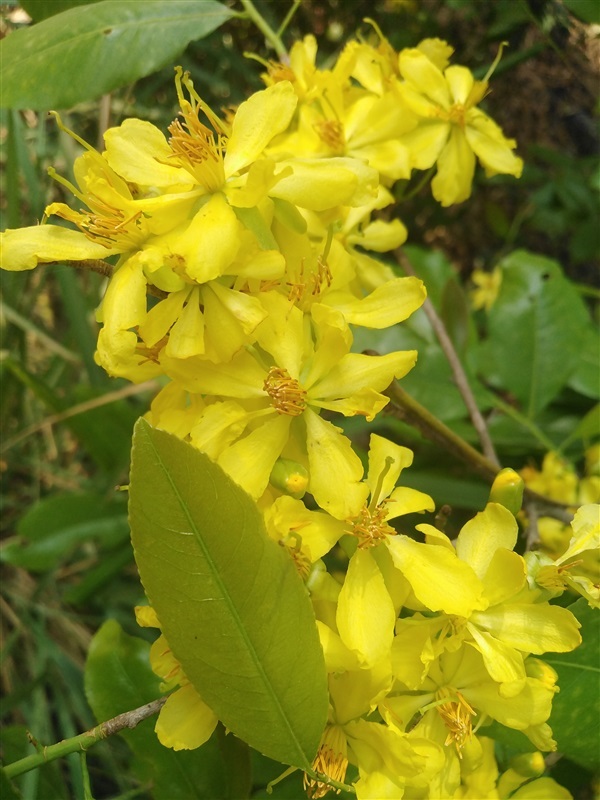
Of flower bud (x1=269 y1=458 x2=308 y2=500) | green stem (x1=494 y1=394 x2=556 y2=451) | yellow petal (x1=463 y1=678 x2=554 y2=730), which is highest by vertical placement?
flower bud (x1=269 y1=458 x2=308 y2=500)

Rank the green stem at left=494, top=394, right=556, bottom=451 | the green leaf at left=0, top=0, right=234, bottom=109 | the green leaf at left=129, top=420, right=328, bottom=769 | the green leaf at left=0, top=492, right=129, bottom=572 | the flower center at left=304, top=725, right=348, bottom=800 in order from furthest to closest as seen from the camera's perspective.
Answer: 1. the green leaf at left=0, top=492, right=129, bottom=572
2. the green stem at left=494, top=394, right=556, bottom=451
3. the green leaf at left=0, top=0, right=234, bottom=109
4. the flower center at left=304, top=725, right=348, bottom=800
5. the green leaf at left=129, top=420, right=328, bottom=769

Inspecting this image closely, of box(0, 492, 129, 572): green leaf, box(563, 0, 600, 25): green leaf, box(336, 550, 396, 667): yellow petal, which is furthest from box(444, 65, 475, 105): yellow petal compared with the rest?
box(0, 492, 129, 572): green leaf

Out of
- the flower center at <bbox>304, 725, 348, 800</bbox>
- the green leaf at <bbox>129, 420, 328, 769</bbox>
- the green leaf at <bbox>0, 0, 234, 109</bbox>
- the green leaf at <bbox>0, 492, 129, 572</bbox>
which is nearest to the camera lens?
→ the green leaf at <bbox>129, 420, 328, 769</bbox>

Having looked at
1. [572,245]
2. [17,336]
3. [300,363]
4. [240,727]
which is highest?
[300,363]

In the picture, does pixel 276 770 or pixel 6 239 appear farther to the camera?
pixel 276 770

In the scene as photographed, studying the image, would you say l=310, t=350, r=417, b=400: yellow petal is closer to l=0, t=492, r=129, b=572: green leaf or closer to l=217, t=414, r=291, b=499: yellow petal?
l=217, t=414, r=291, b=499: yellow petal

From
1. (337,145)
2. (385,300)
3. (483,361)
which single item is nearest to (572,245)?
(483,361)

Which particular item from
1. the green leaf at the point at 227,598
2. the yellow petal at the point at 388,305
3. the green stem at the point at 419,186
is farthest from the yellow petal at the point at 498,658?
the green stem at the point at 419,186

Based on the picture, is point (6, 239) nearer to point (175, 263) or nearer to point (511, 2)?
point (175, 263)
